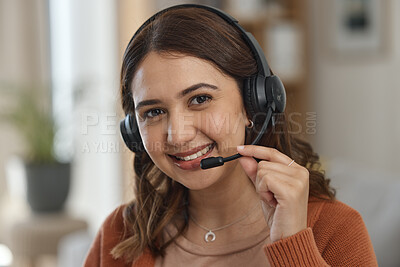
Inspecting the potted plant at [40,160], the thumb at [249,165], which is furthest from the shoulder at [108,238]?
the potted plant at [40,160]

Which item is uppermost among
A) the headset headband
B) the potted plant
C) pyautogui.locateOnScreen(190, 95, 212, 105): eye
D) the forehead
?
the headset headband

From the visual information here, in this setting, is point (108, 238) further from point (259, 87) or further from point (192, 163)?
point (259, 87)

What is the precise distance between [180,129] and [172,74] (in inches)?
4.1

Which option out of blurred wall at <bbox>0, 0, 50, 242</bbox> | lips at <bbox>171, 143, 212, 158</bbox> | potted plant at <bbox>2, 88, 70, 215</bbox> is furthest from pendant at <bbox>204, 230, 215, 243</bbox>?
blurred wall at <bbox>0, 0, 50, 242</bbox>

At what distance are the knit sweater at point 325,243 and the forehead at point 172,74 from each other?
329mm

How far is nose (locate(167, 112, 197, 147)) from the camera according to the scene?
101cm

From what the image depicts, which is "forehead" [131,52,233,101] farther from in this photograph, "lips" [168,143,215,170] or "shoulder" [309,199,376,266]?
"shoulder" [309,199,376,266]

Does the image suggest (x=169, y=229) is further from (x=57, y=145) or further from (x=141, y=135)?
(x=57, y=145)

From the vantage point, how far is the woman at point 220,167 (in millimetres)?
952

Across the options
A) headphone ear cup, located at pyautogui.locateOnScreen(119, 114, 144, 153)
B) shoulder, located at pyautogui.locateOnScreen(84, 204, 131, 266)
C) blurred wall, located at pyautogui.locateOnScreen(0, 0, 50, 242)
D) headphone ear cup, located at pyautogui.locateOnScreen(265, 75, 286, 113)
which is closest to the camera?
headphone ear cup, located at pyautogui.locateOnScreen(265, 75, 286, 113)

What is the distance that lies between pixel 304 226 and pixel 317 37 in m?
3.01

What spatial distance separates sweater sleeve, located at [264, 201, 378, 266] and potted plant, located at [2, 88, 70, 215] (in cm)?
219

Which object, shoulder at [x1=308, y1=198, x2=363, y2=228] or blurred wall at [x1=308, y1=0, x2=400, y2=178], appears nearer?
shoulder at [x1=308, y1=198, x2=363, y2=228]

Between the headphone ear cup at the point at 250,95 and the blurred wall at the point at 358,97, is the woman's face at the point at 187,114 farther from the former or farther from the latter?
the blurred wall at the point at 358,97
